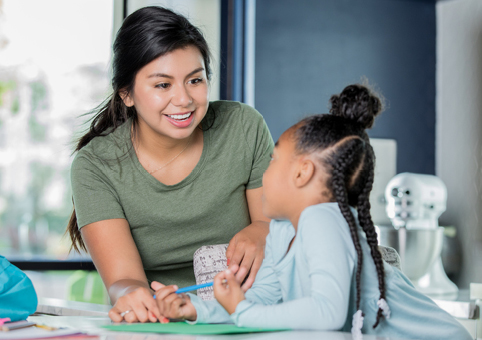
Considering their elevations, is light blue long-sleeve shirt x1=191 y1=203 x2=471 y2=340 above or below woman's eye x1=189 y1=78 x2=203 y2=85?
below

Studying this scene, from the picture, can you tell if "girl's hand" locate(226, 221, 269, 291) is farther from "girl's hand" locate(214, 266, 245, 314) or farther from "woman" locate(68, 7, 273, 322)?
"girl's hand" locate(214, 266, 245, 314)

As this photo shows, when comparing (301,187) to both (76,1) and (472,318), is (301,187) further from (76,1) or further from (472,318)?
(76,1)

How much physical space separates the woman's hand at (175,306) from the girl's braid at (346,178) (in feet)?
0.92

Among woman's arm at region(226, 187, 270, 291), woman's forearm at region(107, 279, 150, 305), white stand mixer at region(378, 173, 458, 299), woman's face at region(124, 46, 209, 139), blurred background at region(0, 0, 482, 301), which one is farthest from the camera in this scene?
blurred background at region(0, 0, 482, 301)

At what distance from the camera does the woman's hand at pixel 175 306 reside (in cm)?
83

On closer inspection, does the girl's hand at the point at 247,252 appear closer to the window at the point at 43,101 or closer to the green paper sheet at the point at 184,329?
the green paper sheet at the point at 184,329

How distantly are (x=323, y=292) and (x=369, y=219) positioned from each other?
0.76ft

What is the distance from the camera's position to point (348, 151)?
94 cm

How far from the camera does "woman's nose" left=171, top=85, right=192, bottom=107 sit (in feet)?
4.25

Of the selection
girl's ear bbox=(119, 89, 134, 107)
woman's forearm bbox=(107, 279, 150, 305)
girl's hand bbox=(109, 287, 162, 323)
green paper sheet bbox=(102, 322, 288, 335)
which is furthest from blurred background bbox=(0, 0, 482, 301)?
green paper sheet bbox=(102, 322, 288, 335)

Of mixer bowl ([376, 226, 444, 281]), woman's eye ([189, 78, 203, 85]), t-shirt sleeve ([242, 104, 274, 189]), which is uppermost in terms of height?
woman's eye ([189, 78, 203, 85])

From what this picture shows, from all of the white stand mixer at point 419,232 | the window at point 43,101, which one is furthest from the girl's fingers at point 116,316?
the window at point 43,101

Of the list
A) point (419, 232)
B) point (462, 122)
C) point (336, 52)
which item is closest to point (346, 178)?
point (419, 232)

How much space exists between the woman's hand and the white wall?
7.05ft
